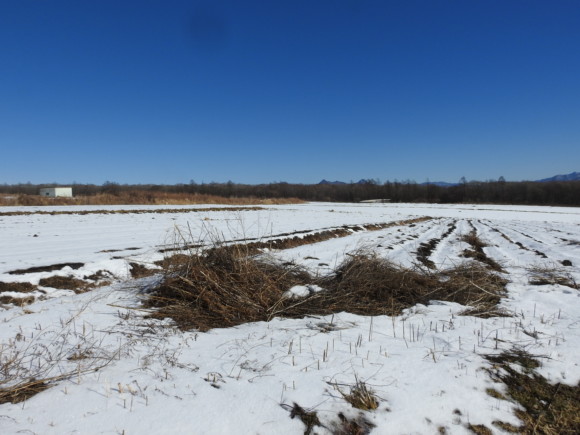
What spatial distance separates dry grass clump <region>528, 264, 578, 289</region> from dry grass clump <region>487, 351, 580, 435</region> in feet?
11.9

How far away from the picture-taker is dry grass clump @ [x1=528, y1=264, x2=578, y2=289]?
5.57 metres

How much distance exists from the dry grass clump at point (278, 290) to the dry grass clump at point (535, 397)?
142 centimetres

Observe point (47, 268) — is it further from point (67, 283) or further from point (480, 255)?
point (480, 255)

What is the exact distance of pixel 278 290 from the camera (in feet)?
14.8

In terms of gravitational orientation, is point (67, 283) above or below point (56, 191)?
below

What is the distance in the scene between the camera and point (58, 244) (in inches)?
355

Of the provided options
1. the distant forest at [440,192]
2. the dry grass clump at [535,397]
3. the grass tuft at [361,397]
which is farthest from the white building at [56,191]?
the dry grass clump at [535,397]

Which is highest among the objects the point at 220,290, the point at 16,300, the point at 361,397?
the point at 220,290

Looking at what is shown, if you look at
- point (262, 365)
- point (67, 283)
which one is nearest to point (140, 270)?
point (67, 283)

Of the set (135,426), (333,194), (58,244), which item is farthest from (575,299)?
(333,194)

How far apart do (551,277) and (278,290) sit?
5.24 metres

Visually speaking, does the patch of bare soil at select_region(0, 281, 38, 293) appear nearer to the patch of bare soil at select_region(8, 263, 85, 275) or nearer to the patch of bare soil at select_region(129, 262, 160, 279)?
the patch of bare soil at select_region(8, 263, 85, 275)

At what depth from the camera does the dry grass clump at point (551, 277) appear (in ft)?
18.3

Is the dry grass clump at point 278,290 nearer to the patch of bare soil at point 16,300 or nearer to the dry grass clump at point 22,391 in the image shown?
the dry grass clump at point 22,391
